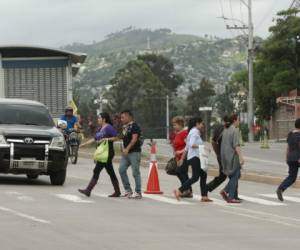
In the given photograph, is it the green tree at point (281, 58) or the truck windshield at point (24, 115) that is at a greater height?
the green tree at point (281, 58)

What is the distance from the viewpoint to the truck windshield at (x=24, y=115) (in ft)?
65.6

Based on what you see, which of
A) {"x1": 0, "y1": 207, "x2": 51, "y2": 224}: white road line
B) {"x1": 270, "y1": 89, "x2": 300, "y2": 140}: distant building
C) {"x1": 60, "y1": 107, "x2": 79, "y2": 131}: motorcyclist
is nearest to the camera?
{"x1": 0, "y1": 207, "x2": 51, "y2": 224}: white road line

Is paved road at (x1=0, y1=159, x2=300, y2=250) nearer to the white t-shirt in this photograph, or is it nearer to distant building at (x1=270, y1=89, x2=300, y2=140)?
the white t-shirt

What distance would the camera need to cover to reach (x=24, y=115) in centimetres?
2033

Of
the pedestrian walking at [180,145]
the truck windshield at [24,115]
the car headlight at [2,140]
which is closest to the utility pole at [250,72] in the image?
the truck windshield at [24,115]

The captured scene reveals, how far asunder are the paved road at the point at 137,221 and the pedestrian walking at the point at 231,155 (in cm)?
48

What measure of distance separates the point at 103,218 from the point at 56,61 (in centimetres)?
1952

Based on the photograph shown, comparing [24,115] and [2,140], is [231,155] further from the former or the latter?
[24,115]

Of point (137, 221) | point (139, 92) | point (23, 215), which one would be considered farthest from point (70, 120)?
point (139, 92)

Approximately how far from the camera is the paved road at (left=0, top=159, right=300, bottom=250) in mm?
10945

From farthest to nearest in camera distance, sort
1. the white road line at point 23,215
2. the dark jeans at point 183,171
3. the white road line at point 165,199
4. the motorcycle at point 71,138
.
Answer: the motorcycle at point 71,138 < the dark jeans at point 183,171 < the white road line at point 165,199 < the white road line at point 23,215

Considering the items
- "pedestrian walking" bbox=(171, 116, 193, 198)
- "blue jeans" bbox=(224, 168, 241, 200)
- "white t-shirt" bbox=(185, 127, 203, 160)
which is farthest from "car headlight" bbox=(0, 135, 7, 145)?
"blue jeans" bbox=(224, 168, 241, 200)

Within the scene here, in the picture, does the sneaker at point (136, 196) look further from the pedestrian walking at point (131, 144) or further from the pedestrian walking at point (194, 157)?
the pedestrian walking at point (194, 157)

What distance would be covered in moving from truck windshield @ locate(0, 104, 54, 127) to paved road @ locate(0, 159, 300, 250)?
1.58 metres
